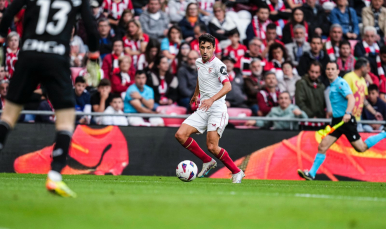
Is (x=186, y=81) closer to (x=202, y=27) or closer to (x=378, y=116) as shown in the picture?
(x=202, y=27)

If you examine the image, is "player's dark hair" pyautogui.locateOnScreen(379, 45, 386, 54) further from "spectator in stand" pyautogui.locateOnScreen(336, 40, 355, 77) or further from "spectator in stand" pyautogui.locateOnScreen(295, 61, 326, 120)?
"spectator in stand" pyautogui.locateOnScreen(295, 61, 326, 120)

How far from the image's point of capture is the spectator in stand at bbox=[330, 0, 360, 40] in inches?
713

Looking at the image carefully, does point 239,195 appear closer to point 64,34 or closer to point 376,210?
point 376,210

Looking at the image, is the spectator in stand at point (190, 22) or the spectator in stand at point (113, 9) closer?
the spectator in stand at point (113, 9)

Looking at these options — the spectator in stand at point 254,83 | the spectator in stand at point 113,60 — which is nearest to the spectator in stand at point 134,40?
the spectator in stand at point 113,60

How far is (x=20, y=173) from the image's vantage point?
12219 mm

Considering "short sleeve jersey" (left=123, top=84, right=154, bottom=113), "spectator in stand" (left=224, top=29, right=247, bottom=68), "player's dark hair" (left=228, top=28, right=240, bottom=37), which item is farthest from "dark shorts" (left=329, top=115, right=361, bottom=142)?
"player's dark hair" (left=228, top=28, right=240, bottom=37)

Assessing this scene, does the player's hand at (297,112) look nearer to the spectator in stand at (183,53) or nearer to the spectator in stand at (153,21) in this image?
the spectator in stand at (183,53)

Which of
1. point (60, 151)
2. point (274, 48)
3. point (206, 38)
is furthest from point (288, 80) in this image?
point (60, 151)

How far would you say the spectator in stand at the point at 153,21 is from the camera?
16109mm

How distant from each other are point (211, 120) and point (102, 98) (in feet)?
14.2

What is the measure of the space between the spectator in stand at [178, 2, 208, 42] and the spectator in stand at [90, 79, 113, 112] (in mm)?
3403

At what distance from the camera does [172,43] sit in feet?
52.0

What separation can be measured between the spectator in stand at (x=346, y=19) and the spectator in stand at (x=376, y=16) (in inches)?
13.5
